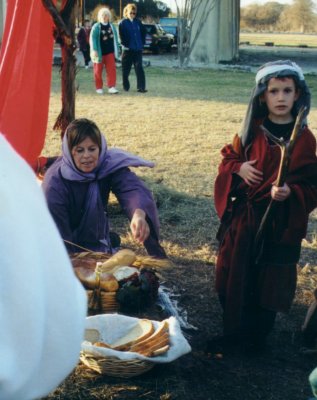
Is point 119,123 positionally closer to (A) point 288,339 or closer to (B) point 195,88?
(B) point 195,88

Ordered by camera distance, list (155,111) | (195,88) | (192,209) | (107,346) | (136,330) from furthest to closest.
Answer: (195,88) → (155,111) → (192,209) → (136,330) → (107,346)

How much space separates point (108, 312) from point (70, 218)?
775 millimetres

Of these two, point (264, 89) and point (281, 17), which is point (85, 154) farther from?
point (281, 17)

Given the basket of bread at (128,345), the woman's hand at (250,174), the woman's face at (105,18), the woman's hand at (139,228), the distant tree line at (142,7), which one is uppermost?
the distant tree line at (142,7)

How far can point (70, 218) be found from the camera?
442 centimetres

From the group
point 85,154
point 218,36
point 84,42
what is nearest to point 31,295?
point 85,154

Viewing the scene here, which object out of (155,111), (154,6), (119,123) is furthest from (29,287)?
(154,6)

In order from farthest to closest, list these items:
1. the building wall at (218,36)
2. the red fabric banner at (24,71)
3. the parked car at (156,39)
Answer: the parked car at (156,39) < the building wall at (218,36) < the red fabric banner at (24,71)

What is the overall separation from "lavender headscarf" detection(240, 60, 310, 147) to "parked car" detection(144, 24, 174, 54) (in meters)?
26.5

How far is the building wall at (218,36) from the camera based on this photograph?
23.1 metres

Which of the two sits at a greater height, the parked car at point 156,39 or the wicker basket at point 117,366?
the parked car at point 156,39

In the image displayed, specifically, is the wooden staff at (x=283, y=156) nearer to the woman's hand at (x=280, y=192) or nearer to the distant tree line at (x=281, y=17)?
the woman's hand at (x=280, y=192)

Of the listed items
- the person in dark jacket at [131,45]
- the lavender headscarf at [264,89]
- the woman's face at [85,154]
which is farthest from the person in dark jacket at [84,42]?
the lavender headscarf at [264,89]

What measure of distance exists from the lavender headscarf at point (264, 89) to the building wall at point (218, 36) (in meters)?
20.0
